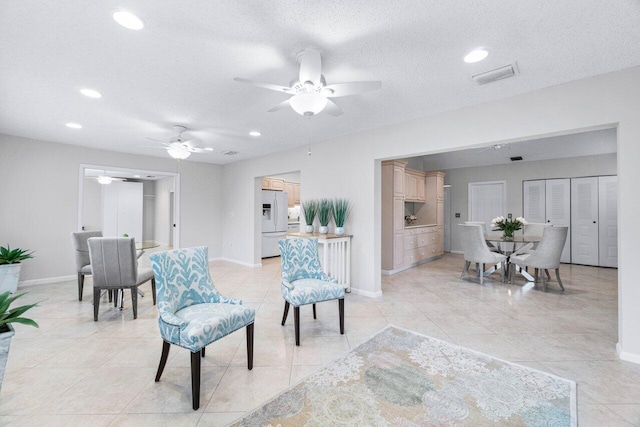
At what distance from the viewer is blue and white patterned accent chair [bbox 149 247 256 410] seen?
174 cm

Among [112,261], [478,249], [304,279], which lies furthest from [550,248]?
[112,261]

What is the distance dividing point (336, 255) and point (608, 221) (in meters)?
6.40

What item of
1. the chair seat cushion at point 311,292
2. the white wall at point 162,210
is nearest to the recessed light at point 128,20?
the chair seat cushion at point 311,292

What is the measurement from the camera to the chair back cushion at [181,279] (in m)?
1.98

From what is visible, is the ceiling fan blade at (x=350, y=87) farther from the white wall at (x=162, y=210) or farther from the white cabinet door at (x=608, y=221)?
the white wall at (x=162, y=210)

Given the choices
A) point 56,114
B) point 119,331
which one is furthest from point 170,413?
point 56,114

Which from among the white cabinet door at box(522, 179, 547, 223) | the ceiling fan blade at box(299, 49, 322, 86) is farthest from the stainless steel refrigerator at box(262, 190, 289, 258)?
the white cabinet door at box(522, 179, 547, 223)

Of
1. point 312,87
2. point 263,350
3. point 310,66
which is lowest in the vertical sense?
point 263,350

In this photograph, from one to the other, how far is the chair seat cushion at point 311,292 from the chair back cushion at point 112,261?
1974mm

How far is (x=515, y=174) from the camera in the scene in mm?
7086

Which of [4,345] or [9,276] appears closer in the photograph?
[4,345]

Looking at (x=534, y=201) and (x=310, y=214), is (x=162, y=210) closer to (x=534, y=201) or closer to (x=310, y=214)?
(x=310, y=214)

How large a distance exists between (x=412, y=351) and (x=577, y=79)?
2.89m

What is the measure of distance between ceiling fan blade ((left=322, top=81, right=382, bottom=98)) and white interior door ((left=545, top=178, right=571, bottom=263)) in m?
6.94
